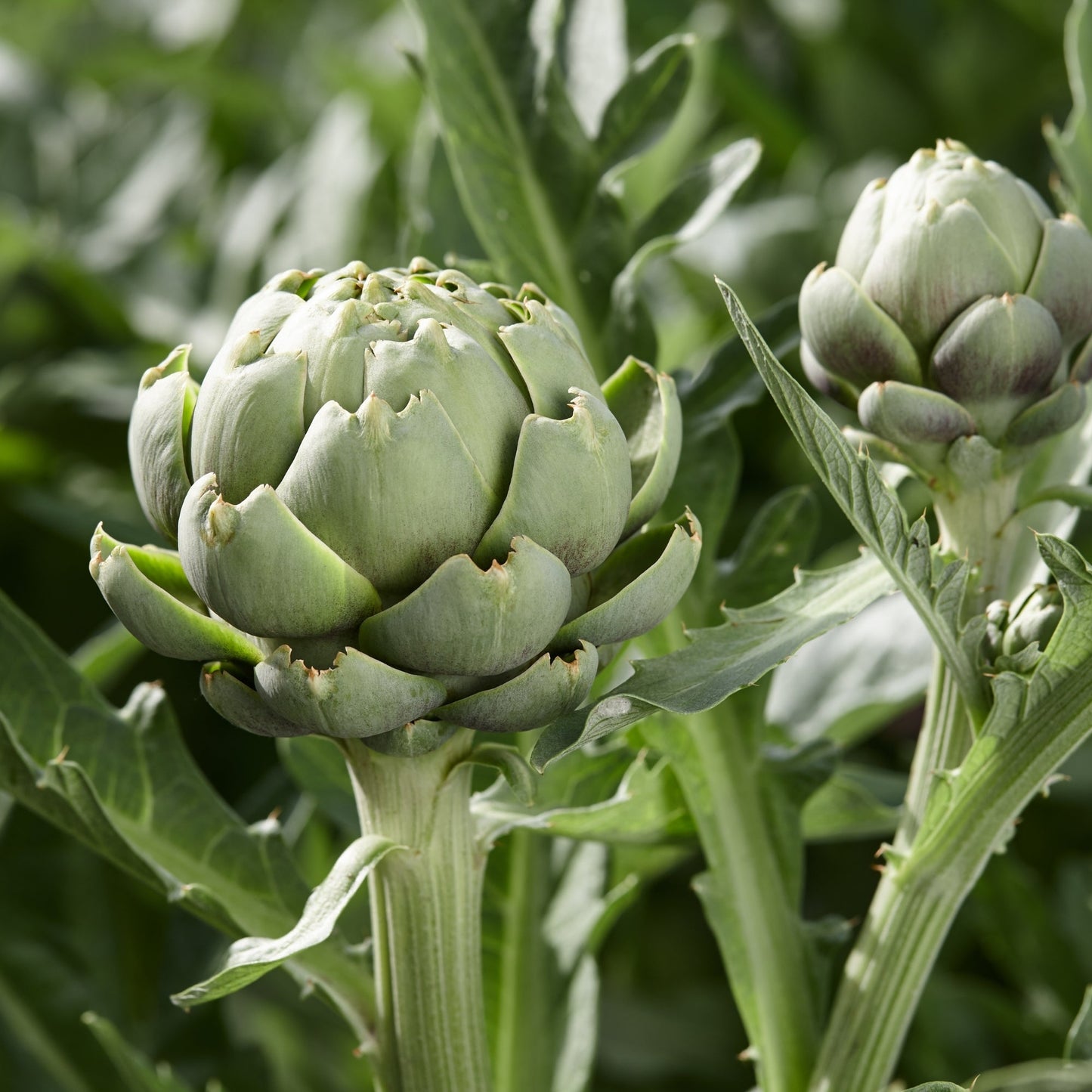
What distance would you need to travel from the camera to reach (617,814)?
589 mm

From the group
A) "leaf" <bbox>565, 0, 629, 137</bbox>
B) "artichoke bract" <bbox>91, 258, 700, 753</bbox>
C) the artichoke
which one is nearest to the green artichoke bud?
the artichoke


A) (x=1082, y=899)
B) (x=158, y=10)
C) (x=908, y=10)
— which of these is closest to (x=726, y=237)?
(x=908, y=10)

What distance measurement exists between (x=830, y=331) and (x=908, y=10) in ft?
3.38

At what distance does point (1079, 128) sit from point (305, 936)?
54 centimetres

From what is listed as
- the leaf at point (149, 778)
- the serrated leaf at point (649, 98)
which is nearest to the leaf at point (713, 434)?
the serrated leaf at point (649, 98)

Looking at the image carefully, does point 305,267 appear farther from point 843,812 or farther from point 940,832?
point 940,832

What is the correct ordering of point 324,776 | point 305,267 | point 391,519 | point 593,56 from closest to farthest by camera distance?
point 391,519, point 324,776, point 593,56, point 305,267

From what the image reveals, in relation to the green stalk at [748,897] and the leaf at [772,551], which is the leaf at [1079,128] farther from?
the green stalk at [748,897]

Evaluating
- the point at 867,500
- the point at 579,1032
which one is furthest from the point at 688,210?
the point at 579,1032

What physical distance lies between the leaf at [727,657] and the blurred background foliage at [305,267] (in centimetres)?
14

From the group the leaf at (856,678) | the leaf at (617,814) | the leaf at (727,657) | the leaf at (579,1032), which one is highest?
the leaf at (727,657)

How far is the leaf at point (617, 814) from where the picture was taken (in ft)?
1.78

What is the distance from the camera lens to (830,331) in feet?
1.70

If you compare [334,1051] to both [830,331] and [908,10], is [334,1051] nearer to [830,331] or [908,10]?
[830,331]
